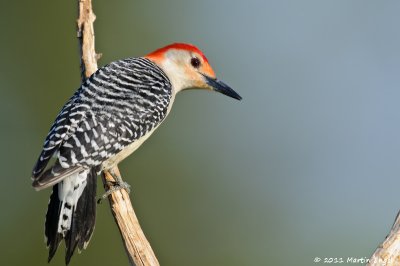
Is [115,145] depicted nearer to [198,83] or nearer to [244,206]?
[198,83]

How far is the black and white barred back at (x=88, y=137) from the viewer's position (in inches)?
214

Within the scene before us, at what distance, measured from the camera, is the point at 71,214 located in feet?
18.0

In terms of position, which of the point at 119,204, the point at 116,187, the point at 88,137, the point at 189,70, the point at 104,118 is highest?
the point at 189,70

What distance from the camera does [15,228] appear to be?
30.8 ft

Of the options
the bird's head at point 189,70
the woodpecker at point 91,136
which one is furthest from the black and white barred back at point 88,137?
the bird's head at point 189,70

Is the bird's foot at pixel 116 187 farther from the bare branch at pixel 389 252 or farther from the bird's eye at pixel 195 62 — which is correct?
the bare branch at pixel 389 252

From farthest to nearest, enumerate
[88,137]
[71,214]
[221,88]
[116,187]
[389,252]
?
[221,88], [116,187], [88,137], [71,214], [389,252]

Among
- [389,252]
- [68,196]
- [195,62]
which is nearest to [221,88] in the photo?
[195,62]

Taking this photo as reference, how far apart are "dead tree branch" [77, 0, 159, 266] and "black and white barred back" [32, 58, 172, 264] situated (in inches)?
8.9

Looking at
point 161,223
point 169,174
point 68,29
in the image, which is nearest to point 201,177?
point 169,174

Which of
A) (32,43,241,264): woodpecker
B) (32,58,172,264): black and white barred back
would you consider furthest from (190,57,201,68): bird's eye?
(32,58,172,264): black and white barred back

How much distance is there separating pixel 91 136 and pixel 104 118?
0.79 ft

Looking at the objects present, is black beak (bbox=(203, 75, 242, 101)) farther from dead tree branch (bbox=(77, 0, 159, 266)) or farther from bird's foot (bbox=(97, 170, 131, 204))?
bird's foot (bbox=(97, 170, 131, 204))

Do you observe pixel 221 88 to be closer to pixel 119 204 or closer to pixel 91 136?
pixel 91 136
